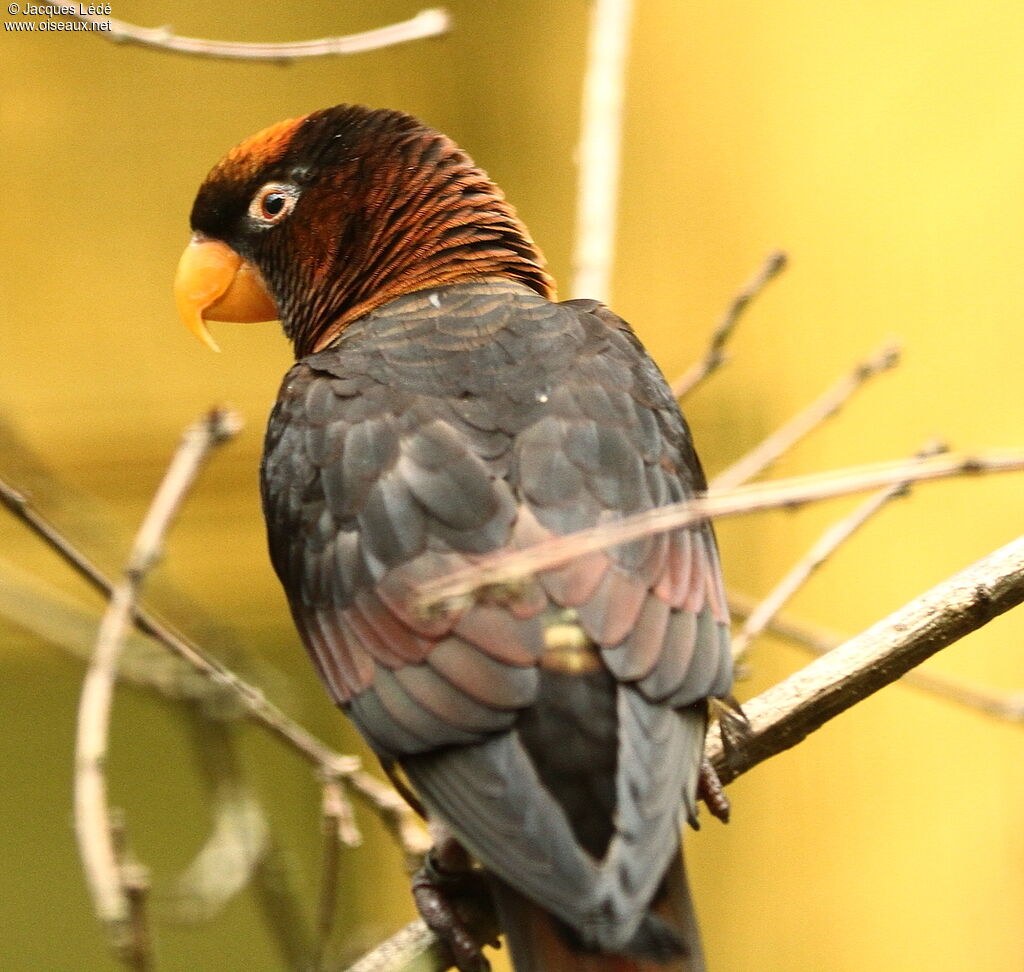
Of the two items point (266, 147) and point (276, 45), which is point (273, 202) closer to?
point (266, 147)

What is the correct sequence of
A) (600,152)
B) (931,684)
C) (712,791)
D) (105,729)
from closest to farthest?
(105,729) < (712,791) < (600,152) < (931,684)

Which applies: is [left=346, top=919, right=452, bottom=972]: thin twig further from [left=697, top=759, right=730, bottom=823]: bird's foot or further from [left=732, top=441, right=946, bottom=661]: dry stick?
[left=732, top=441, right=946, bottom=661]: dry stick

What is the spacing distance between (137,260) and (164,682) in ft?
8.86

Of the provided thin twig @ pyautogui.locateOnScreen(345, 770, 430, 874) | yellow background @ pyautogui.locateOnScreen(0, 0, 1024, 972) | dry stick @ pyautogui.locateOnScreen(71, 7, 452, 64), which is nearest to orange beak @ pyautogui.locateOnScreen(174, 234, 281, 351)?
dry stick @ pyautogui.locateOnScreen(71, 7, 452, 64)

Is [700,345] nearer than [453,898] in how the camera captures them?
No

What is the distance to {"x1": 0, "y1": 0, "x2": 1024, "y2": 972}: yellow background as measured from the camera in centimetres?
345

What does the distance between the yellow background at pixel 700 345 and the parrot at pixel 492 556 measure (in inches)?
74.2

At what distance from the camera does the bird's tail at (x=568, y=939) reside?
122 centimetres

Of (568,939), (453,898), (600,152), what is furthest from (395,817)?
(600,152)

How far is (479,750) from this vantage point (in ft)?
4.07

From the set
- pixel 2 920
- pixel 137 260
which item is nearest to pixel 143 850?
→ pixel 2 920

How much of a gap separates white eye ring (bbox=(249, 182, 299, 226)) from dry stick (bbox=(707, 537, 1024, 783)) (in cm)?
110

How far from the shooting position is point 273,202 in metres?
2.02

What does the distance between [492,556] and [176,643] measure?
41 cm
